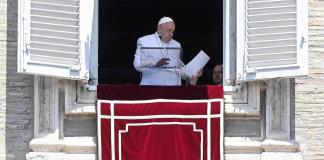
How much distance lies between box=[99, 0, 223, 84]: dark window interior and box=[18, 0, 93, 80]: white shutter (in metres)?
3.99

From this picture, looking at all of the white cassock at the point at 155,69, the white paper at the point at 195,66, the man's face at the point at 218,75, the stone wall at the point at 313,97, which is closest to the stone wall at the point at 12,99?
the white cassock at the point at 155,69

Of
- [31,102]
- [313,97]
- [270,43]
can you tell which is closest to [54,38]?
[31,102]

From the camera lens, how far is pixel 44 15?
9797mm

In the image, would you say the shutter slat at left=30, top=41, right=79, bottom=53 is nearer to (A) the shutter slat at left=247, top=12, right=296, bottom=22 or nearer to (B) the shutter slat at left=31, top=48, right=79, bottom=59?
(B) the shutter slat at left=31, top=48, right=79, bottom=59

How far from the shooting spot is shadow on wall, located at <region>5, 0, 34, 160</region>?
10.1 meters

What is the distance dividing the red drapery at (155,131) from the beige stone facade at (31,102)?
0.74 ft

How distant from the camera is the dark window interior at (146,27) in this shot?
13977 millimetres

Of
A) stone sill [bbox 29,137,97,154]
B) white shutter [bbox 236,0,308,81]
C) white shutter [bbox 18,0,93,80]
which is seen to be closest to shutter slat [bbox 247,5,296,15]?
white shutter [bbox 236,0,308,81]

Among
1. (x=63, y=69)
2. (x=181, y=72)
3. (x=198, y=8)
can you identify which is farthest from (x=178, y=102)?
(x=198, y=8)

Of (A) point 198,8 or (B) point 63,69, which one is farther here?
(A) point 198,8

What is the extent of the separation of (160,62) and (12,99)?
4.56ft

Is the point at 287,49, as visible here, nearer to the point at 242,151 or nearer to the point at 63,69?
the point at 242,151

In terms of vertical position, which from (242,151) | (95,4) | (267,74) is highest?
(95,4)

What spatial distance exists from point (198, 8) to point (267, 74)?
14.9 feet
